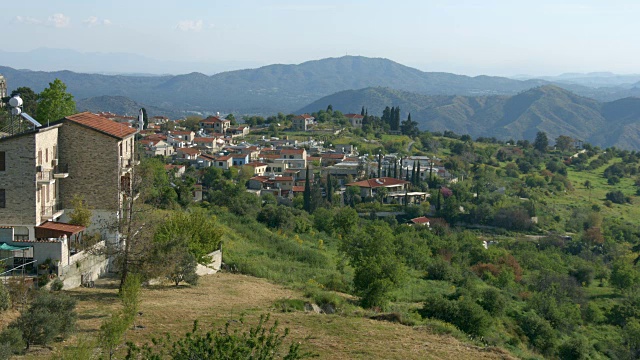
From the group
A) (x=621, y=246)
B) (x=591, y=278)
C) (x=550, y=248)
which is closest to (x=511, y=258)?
(x=591, y=278)

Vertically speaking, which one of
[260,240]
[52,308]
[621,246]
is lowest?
[621,246]

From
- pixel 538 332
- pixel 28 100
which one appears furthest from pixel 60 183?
pixel 28 100

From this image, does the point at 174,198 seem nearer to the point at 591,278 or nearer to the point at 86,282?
the point at 86,282

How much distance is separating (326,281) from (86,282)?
913cm

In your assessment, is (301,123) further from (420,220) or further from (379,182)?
(420,220)

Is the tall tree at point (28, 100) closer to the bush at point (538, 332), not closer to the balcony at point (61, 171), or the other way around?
the balcony at point (61, 171)

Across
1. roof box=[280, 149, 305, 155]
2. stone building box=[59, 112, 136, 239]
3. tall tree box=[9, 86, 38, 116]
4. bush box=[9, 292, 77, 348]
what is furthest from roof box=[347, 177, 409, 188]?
bush box=[9, 292, 77, 348]

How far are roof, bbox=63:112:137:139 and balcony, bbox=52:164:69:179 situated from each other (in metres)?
1.53

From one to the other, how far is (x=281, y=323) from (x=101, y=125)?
11.0 metres

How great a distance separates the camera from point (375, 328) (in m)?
18.3

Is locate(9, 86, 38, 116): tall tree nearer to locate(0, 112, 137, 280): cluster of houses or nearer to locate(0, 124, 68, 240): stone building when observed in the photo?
locate(0, 112, 137, 280): cluster of houses

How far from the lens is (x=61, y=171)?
23.7 meters

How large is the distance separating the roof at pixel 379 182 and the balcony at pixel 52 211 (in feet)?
153

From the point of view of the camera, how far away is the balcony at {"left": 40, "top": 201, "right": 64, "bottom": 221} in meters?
22.5
